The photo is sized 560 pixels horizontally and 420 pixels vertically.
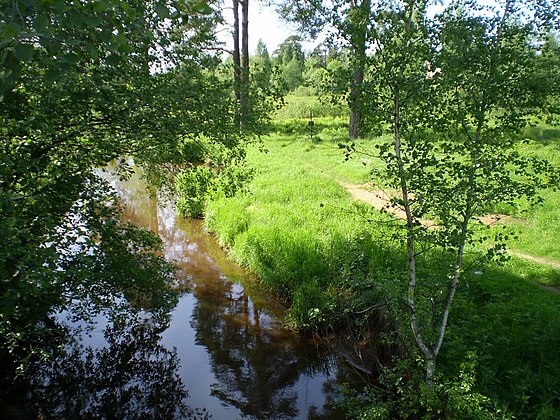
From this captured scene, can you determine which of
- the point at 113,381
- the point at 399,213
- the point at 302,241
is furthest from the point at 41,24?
the point at 399,213

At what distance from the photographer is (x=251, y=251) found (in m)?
10.1

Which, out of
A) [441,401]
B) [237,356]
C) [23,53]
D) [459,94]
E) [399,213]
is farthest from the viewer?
[399,213]

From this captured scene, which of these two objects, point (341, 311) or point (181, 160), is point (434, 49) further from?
point (341, 311)

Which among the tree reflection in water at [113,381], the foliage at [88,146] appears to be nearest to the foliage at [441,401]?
the tree reflection in water at [113,381]

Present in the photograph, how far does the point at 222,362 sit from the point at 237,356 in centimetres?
28

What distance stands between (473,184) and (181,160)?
392cm

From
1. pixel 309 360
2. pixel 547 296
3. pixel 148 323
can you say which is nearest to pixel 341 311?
pixel 309 360

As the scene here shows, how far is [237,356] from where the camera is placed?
7.22 metres

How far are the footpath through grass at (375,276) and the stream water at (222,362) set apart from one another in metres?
0.63

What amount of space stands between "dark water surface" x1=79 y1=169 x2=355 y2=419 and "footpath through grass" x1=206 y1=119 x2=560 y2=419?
54 centimetres

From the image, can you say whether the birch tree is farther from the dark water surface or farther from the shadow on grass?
the dark water surface

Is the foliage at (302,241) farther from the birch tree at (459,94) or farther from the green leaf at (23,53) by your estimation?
the green leaf at (23,53)

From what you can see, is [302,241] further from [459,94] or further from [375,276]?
[459,94]

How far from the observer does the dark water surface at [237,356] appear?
6184 millimetres
